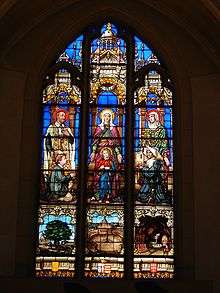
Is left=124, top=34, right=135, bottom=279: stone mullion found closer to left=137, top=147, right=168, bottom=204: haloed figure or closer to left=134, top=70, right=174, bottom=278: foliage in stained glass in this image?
left=134, top=70, right=174, bottom=278: foliage in stained glass

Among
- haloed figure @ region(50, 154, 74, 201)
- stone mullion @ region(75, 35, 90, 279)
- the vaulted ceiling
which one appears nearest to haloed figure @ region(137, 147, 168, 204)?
stone mullion @ region(75, 35, 90, 279)

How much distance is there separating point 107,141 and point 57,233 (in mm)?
1745

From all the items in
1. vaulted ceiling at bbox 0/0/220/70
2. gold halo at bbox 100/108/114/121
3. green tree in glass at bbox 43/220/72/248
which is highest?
vaulted ceiling at bbox 0/0/220/70

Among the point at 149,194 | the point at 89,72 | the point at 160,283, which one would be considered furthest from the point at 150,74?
the point at 160,283

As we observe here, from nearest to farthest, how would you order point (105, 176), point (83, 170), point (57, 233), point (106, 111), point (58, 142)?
point (57, 233) < point (83, 170) < point (105, 176) < point (58, 142) < point (106, 111)

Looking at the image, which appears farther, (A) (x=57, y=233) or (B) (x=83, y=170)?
(B) (x=83, y=170)

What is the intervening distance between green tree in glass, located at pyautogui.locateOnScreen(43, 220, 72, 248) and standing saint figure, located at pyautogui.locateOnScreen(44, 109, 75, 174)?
92 cm

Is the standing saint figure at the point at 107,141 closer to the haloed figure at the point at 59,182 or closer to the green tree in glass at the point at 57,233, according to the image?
the haloed figure at the point at 59,182

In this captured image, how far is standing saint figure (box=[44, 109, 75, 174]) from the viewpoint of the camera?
1113cm

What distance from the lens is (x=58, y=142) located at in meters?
11.2

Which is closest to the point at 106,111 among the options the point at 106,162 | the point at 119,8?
the point at 106,162

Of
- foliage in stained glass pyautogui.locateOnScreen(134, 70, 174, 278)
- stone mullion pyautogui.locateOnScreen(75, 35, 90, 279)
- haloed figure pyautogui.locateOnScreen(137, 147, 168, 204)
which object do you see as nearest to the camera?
stone mullion pyautogui.locateOnScreen(75, 35, 90, 279)

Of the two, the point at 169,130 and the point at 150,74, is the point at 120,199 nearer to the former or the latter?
the point at 169,130

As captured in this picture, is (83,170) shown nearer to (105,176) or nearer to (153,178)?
(105,176)
